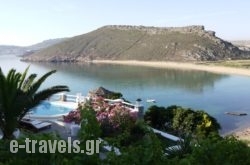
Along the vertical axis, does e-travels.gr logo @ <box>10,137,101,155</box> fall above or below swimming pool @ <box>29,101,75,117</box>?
above

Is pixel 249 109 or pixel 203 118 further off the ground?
pixel 203 118

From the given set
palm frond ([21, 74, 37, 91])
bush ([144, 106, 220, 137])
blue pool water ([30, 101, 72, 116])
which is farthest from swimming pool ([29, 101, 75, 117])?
palm frond ([21, 74, 37, 91])

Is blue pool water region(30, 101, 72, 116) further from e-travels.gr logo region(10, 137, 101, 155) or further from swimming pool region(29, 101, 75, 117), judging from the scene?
e-travels.gr logo region(10, 137, 101, 155)

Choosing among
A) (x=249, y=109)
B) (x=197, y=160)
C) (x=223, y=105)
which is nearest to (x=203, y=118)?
(x=197, y=160)

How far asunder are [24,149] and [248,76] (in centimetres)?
8970

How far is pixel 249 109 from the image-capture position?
4341 centimetres

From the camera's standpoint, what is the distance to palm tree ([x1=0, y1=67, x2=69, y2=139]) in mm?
12453

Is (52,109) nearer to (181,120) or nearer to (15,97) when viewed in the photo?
(181,120)

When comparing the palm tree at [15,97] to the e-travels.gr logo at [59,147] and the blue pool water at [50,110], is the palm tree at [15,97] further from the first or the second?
the blue pool water at [50,110]

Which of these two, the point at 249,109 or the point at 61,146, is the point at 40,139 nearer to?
the point at 61,146

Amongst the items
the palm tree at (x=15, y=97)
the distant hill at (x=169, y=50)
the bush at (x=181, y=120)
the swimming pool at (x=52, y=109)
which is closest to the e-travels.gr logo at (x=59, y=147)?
the palm tree at (x=15, y=97)

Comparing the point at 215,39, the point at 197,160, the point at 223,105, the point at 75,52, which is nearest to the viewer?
the point at 197,160

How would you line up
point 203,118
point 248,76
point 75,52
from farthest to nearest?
point 75,52
point 248,76
point 203,118

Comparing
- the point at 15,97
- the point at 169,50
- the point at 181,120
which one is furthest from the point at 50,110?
the point at 169,50
